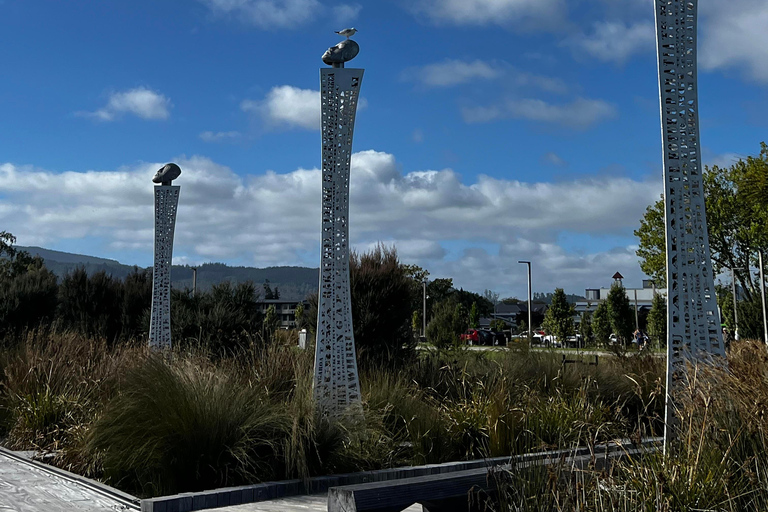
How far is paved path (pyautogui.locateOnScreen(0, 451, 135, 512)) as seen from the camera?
4.90 metres

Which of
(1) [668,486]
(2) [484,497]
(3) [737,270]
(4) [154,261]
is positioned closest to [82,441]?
(2) [484,497]

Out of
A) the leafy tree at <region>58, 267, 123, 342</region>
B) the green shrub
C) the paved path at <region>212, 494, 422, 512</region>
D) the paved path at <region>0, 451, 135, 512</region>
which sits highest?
the leafy tree at <region>58, 267, 123, 342</region>

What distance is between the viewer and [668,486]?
2.96 m

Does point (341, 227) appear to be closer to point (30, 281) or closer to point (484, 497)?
point (484, 497)

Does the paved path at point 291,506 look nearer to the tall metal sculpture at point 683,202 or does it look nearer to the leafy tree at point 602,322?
the tall metal sculpture at point 683,202

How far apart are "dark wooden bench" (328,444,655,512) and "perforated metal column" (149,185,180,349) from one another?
9570 mm

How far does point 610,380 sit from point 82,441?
6109 millimetres

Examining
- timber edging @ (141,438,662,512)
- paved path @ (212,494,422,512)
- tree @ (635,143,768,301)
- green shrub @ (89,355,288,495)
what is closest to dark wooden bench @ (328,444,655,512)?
timber edging @ (141,438,662,512)

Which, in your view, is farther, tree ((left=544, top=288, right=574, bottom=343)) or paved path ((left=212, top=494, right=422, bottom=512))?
tree ((left=544, top=288, right=574, bottom=343))

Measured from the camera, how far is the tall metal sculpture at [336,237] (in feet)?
22.6

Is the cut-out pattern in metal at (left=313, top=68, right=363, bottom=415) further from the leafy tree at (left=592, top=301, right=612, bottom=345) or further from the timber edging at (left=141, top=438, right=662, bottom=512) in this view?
the leafy tree at (left=592, top=301, right=612, bottom=345)

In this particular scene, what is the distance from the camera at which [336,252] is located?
721 cm

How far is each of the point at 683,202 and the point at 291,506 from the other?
4156 millimetres

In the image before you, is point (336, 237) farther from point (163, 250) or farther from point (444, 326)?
point (444, 326)
